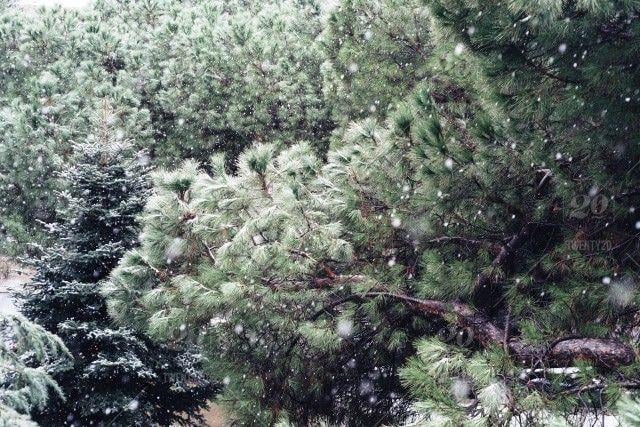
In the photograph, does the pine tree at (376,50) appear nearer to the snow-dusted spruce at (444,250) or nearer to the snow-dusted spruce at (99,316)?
the snow-dusted spruce at (444,250)

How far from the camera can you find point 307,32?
11.0 meters

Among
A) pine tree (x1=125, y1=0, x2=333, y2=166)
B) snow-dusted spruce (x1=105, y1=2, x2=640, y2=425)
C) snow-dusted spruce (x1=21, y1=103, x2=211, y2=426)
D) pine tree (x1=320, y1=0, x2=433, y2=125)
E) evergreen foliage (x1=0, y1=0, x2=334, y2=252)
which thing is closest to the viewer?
snow-dusted spruce (x1=105, y1=2, x2=640, y2=425)

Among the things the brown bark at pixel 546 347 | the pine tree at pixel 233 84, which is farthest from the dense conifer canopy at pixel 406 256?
the pine tree at pixel 233 84

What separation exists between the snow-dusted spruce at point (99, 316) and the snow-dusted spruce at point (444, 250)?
1.32m

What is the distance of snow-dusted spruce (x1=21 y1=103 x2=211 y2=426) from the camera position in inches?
220

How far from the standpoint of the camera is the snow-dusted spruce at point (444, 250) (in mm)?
2738

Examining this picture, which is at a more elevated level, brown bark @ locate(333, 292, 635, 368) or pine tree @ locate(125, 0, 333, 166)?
pine tree @ locate(125, 0, 333, 166)

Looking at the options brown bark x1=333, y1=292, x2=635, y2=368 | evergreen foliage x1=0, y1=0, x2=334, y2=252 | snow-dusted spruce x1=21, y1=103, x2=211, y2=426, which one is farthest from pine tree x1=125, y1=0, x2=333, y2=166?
brown bark x1=333, y1=292, x2=635, y2=368

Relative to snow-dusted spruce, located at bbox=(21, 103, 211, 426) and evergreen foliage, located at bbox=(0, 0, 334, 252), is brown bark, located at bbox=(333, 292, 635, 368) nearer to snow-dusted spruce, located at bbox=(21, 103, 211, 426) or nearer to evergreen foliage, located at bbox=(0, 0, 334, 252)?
snow-dusted spruce, located at bbox=(21, 103, 211, 426)

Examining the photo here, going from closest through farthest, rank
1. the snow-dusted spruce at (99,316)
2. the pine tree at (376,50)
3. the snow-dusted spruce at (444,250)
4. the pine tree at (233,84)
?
the snow-dusted spruce at (444,250) < the snow-dusted spruce at (99,316) < the pine tree at (376,50) < the pine tree at (233,84)

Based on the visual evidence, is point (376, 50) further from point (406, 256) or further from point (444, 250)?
point (444, 250)

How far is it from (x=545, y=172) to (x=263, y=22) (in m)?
9.12

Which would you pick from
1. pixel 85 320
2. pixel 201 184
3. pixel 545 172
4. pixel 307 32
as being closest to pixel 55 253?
pixel 85 320

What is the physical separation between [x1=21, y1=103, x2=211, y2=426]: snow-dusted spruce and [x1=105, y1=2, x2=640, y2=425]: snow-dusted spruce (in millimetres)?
1319
